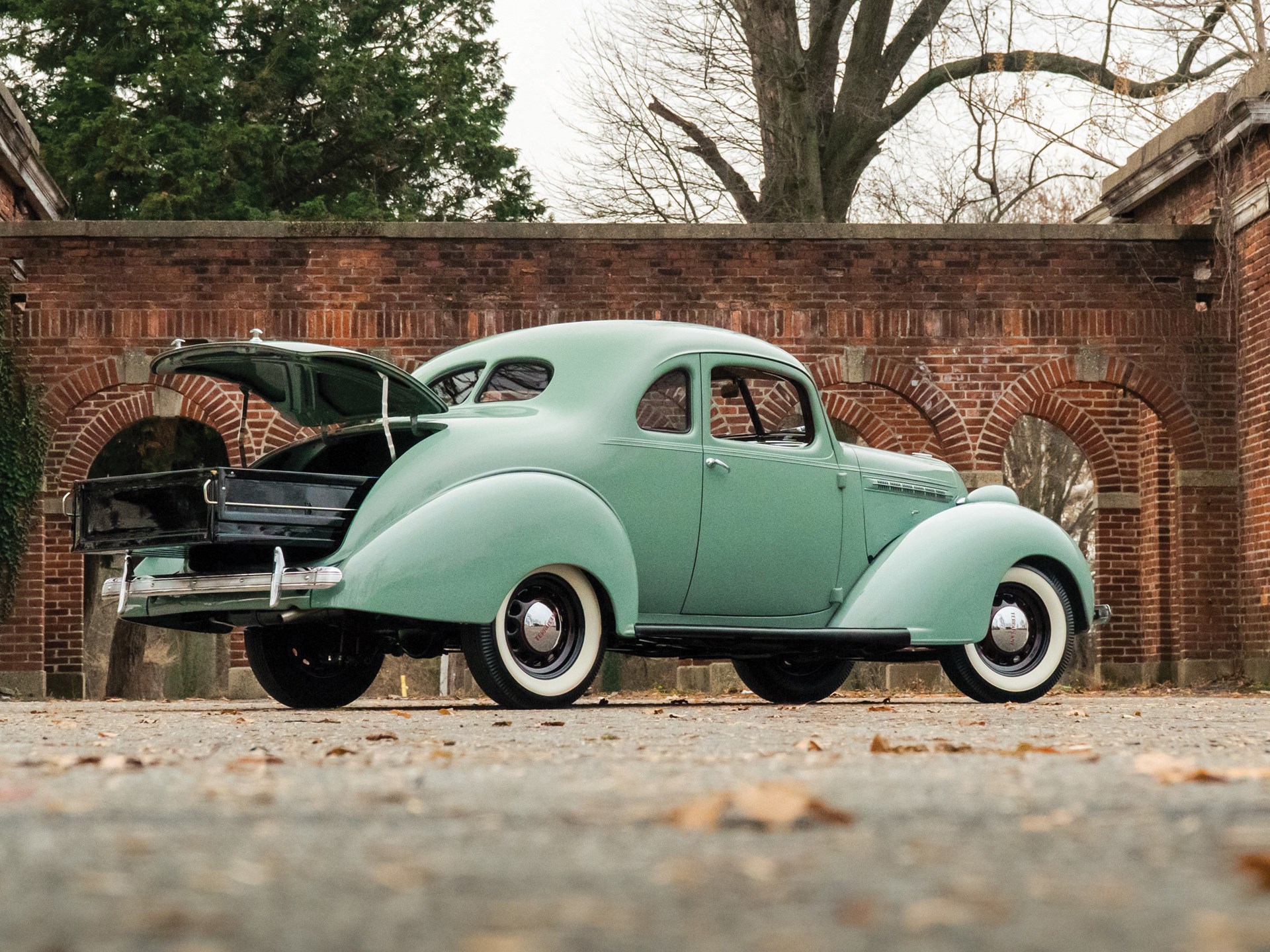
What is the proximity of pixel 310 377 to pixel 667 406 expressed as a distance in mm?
1752

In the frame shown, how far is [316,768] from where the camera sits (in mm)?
4215

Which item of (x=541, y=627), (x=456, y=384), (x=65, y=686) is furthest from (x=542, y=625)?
(x=65, y=686)

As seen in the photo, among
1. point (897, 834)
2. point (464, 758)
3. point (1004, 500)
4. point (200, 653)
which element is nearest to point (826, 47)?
point (200, 653)

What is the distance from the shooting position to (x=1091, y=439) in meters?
17.3

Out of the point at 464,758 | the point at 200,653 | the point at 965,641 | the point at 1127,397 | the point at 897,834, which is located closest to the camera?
the point at 897,834

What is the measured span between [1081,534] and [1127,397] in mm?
14637

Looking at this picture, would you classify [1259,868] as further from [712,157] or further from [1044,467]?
[1044,467]

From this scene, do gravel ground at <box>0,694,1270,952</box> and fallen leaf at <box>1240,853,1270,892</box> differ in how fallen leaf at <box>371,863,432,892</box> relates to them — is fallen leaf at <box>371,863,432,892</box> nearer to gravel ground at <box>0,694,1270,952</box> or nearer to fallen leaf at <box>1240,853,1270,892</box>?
gravel ground at <box>0,694,1270,952</box>

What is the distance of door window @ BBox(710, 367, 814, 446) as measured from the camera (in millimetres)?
8977

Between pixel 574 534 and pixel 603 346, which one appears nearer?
pixel 574 534

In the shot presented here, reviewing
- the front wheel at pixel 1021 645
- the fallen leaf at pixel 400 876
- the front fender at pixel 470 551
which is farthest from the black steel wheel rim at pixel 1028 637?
the fallen leaf at pixel 400 876

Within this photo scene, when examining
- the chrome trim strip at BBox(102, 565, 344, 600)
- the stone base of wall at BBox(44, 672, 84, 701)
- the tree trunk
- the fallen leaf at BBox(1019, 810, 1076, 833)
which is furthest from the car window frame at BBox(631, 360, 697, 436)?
the tree trunk

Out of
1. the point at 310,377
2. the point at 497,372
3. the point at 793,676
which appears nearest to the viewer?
the point at 310,377

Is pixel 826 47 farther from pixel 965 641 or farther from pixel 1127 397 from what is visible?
pixel 965 641
